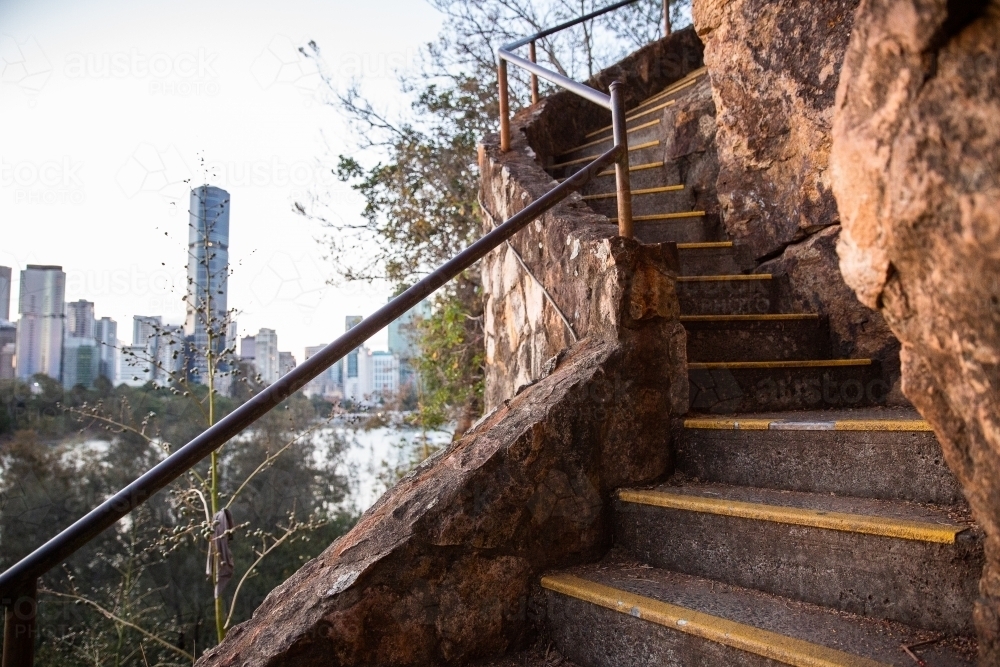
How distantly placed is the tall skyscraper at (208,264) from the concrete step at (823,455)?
2665 mm

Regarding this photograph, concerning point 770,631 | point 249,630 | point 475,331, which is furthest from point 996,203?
point 475,331

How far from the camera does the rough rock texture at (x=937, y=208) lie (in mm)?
742

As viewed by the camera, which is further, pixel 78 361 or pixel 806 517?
pixel 78 361

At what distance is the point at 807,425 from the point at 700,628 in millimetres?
622

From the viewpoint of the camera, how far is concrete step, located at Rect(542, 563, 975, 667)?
109 cm

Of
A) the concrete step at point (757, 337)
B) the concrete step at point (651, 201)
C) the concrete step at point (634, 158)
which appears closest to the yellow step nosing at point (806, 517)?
the concrete step at point (757, 337)

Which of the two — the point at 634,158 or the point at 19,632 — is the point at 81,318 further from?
the point at 19,632

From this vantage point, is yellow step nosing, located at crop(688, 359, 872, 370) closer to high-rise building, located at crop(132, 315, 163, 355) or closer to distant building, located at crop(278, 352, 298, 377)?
high-rise building, located at crop(132, 315, 163, 355)

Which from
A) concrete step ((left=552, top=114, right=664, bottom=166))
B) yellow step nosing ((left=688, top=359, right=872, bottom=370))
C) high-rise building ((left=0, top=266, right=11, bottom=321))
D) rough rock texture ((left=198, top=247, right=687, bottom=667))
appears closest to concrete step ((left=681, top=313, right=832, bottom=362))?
yellow step nosing ((left=688, top=359, right=872, bottom=370))

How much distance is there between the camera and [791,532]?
135cm

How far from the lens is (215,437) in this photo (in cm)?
121

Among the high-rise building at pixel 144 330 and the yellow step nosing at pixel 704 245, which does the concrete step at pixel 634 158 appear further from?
the high-rise building at pixel 144 330

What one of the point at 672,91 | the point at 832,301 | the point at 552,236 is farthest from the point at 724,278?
the point at 672,91

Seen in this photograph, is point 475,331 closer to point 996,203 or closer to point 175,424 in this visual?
point 996,203
